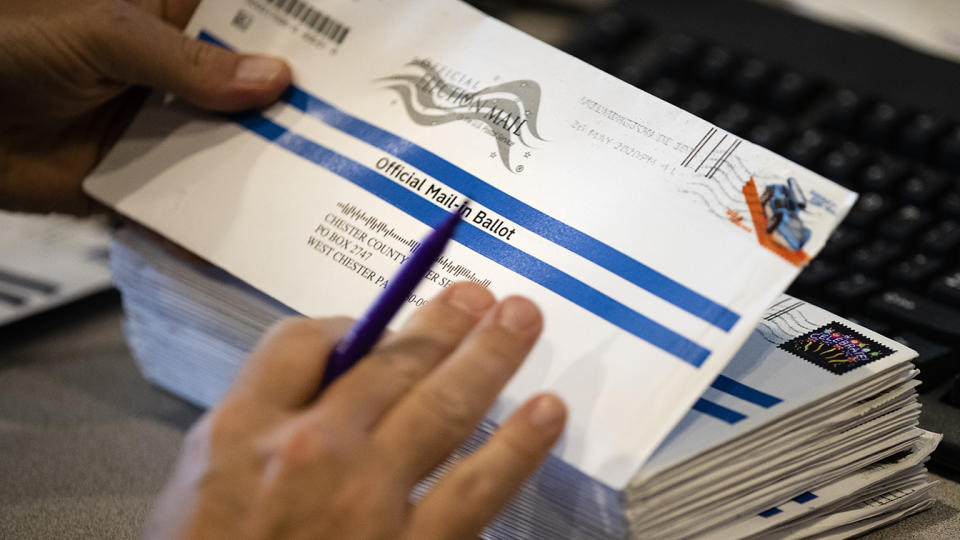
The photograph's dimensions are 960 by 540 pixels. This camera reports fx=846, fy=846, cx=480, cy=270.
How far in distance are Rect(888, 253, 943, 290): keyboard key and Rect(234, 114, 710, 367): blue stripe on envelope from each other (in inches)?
9.2

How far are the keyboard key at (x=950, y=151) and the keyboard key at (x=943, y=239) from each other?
2.2 inches

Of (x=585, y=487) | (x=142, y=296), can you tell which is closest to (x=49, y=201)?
(x=142, y=296)

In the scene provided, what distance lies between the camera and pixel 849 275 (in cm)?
53

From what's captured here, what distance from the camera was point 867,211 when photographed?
0.57 metres

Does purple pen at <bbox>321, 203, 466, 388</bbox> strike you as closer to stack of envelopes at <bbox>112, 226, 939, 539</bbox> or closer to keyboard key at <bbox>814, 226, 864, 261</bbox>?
stack of envelopes at <bbox>112, 226, 939, 539</bbox>

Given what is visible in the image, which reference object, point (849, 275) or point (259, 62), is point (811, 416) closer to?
point (849, 275)

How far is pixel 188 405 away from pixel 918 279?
1.50 ft

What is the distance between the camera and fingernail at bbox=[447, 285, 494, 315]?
14.2 inches

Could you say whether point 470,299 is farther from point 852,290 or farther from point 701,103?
point 701,103

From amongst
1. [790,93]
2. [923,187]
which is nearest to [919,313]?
[923,187]

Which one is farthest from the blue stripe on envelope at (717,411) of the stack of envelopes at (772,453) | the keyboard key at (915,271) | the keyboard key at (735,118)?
the keyboard key at (735,118)

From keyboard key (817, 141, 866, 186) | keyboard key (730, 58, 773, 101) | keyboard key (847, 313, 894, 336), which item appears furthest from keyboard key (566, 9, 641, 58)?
keyboard key (847, 313, 894, 336)

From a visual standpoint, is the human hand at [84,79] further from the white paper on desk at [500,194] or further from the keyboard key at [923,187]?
the keyboard key at [923,187]

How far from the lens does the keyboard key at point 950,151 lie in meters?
0.59
